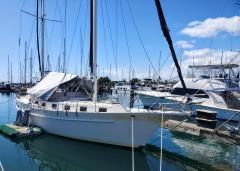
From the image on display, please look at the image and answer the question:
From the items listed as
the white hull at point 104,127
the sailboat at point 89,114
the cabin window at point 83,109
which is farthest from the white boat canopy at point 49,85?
the cabin window at point 83,109

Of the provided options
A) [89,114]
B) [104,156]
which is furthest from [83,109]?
[104,156]

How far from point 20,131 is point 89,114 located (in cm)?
573

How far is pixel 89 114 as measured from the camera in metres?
17.1

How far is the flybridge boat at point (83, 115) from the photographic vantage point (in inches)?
624

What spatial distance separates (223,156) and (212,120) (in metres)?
2.84

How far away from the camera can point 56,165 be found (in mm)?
14688

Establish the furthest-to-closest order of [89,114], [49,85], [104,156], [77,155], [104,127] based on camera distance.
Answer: [49,85] → [89,114] → [104,127] → [77,155] → [104,156]

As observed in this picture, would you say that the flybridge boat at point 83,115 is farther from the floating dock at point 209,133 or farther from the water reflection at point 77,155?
the floating dock at point 209,133

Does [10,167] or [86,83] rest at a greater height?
[86,83]

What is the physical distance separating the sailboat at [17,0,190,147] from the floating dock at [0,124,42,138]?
694mm

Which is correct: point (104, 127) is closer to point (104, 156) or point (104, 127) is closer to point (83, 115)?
point (83, 115)

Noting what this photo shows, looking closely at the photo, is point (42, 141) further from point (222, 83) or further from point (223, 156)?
point (222, 83)

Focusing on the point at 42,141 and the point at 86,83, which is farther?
the point at 86,83

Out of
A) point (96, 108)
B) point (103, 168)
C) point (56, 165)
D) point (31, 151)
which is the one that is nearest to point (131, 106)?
point (96, 108)
